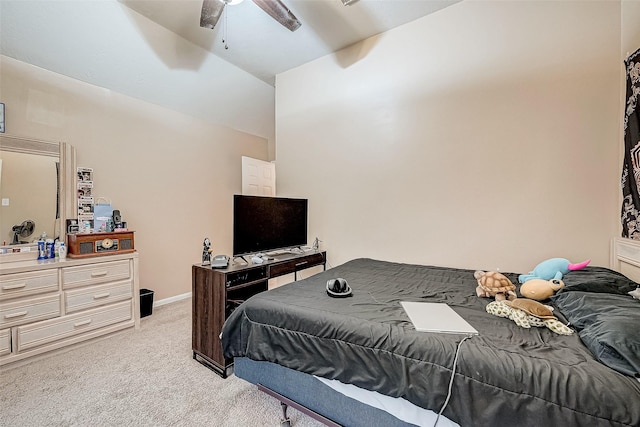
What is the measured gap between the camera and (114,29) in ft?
8.15

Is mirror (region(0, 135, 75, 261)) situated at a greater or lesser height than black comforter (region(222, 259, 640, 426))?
greater

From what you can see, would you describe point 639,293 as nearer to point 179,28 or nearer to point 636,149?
point 636,149

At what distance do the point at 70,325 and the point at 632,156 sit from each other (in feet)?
14.3

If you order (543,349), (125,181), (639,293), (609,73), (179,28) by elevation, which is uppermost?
(179,28)

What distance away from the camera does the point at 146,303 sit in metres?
3.09

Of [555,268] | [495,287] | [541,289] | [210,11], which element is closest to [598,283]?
[541,289]

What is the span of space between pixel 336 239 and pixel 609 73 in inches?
103

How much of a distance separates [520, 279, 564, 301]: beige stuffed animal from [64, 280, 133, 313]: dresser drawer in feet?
→ 10.7

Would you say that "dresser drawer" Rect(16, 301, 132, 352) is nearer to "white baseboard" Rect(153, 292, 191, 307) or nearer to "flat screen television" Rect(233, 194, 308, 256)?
"white baseboard" Rect(153, 292, 191, 307)

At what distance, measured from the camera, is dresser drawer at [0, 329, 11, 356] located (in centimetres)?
200

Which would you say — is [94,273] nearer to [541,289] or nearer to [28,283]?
[28,283]

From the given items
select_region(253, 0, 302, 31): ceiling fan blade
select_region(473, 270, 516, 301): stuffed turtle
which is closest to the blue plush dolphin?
select_region(473, 270, 516, 301): stuffed turtle

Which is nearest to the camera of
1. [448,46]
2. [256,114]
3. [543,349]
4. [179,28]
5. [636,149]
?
[543,349]

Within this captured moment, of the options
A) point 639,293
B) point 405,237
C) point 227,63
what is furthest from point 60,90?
point 639,293
